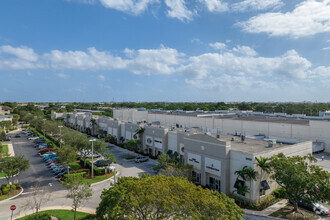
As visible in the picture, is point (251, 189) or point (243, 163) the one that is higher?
point (243, 163)

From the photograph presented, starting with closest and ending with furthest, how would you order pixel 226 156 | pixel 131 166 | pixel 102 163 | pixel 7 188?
pixel 226 156 < pixel 7 188 < pixel 102 163 < pixel 131 166

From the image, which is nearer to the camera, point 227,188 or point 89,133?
point 227,188

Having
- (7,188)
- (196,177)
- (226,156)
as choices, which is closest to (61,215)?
(7,188)

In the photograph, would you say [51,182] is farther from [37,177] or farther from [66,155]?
[66,155]

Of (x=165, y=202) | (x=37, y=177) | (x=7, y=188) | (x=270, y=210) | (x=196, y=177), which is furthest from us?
(x=37, y=177)

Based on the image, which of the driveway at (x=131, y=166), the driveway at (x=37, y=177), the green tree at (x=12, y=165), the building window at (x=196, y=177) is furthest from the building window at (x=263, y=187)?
the green tree at (x=12, y=165)

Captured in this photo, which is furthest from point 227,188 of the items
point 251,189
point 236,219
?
point 236,219

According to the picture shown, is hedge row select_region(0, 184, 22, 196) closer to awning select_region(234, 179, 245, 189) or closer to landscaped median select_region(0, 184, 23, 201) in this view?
landscaped median select_region(0, 184, 23, 201)

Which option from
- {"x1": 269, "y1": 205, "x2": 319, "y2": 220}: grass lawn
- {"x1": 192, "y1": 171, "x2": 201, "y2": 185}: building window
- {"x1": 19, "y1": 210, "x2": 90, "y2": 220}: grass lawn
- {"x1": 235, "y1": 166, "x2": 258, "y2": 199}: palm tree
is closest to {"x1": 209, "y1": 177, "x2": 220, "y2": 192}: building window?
{"x1": 192, "y1": 171, "x2": 201, "y2": 185}: building window

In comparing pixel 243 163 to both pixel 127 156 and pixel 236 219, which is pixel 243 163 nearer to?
pixel 236 219
